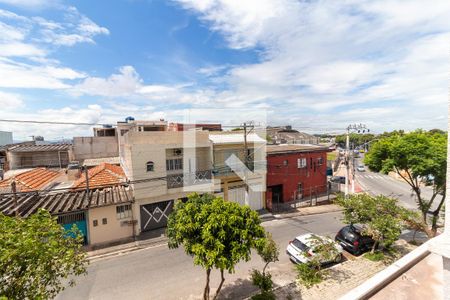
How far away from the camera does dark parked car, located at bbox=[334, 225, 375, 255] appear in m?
11.8

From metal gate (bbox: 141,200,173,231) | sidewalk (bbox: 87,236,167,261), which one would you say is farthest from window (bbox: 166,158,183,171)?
sidewalk (bbox: 87,236,167,261)

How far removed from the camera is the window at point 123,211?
13.4 metres

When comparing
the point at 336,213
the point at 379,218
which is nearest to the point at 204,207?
the point at 379,218

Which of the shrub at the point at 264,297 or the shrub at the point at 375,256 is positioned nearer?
the shrub at the point at 264,297

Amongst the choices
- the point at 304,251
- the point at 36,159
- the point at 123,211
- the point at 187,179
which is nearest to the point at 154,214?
the point at 123,211

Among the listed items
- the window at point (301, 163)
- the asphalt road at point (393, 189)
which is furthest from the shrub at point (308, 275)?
the asphalt road at point (393, 189)

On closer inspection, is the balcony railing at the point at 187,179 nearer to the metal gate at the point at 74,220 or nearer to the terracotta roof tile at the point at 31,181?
the metal gate at the point at 74,220

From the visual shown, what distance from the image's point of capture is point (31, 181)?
16.6 metres

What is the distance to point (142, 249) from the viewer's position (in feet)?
41.1

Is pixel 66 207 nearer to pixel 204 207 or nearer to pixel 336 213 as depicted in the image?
pixel 204 207

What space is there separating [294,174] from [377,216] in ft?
34.2

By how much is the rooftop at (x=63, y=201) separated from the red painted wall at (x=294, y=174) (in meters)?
12.2

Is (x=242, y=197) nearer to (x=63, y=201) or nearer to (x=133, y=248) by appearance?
(x=133, y=248)

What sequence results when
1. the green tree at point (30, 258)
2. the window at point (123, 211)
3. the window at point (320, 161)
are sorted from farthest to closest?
1. the window at point (320, 161)
2. the window at point (123, 211)
3. the green tree at point (30, 258)
